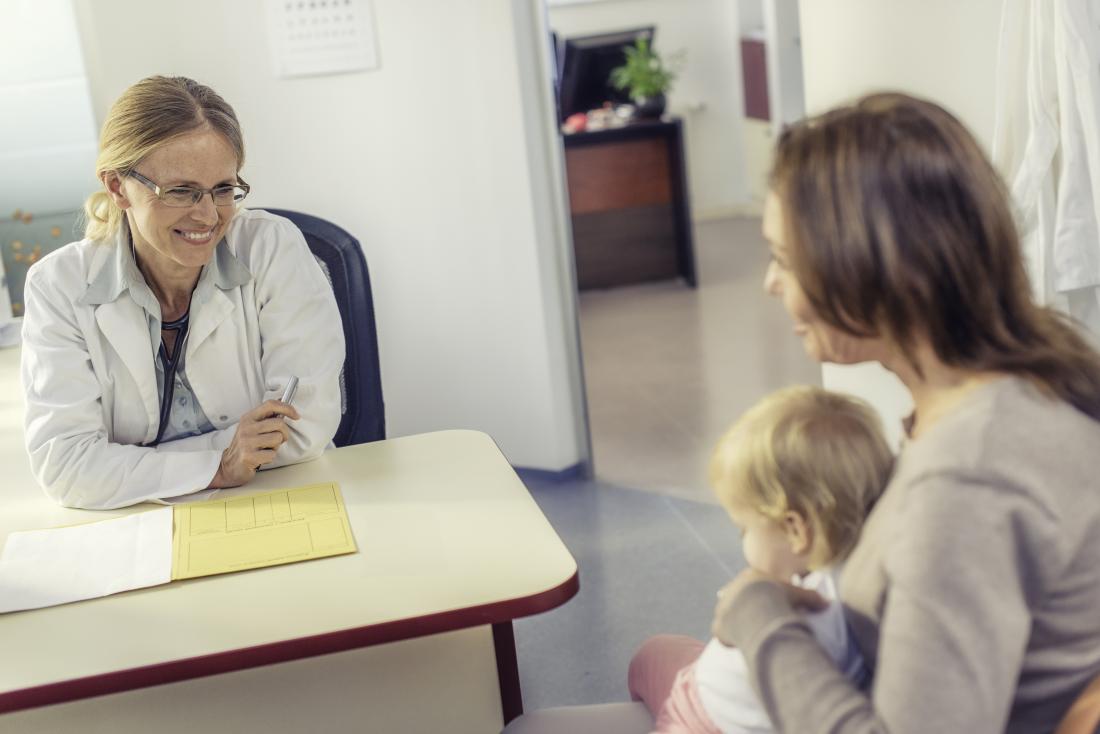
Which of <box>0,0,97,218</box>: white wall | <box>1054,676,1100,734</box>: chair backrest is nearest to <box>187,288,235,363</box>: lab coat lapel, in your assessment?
<box>1054,676,1100,734</box>: chair backrest

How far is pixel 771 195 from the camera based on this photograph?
1.08m

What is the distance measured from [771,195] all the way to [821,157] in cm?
7

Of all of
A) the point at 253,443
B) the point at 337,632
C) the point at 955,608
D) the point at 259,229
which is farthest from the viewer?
the point at 259,229

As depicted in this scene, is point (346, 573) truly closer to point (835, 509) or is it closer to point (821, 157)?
point (835, 509)

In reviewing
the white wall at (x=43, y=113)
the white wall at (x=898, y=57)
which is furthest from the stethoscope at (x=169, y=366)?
the white wall at (x=43, y=113)

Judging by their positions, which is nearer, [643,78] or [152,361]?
[152,361]

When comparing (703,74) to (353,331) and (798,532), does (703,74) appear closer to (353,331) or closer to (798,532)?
(353,331)

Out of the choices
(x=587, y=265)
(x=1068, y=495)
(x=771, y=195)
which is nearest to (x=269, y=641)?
(x=771, y=195)

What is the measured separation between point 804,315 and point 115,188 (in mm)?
1321

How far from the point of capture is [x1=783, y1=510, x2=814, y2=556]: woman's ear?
3.73 feet

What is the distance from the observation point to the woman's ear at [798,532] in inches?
44.7

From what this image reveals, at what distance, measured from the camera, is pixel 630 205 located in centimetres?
659

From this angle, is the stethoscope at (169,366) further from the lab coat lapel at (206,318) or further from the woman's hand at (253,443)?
the woman's hand at (253,443)

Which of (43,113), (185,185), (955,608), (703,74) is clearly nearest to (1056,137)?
(185,185)
